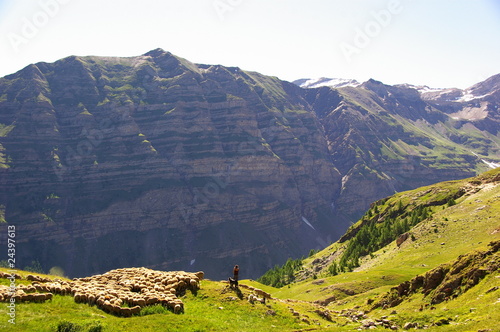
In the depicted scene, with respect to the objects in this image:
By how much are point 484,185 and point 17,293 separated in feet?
443

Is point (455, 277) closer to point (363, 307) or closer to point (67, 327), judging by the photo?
point (363, 307)

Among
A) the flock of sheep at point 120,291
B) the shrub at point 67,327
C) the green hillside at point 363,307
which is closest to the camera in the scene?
the shrub at point 67,327

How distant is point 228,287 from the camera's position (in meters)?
47.7

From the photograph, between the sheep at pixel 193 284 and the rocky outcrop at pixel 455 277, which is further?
the sheep at pixel 193 284

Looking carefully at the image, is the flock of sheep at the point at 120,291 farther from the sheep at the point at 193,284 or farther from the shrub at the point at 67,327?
the shrub at the point at 67,327

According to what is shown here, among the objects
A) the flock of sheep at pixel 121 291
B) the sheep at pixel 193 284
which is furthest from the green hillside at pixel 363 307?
the sheep at pixel 193 284

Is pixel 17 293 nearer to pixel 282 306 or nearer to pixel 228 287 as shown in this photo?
pixel 228 287

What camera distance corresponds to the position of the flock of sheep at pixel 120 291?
37531 mm

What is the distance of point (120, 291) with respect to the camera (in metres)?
42.2

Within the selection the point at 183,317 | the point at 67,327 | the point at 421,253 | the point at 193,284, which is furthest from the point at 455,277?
the point at 421,253

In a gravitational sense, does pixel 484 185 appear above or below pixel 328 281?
above

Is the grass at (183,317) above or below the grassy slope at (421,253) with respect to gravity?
above

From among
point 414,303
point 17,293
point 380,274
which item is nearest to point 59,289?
point 17,293

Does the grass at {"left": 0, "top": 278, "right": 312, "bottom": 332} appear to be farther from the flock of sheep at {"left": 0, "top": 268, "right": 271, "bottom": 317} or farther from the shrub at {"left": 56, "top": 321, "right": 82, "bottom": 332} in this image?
the flock of sheep at {"left": 0, "top": 268, "right": 271, "bottom": 317}
